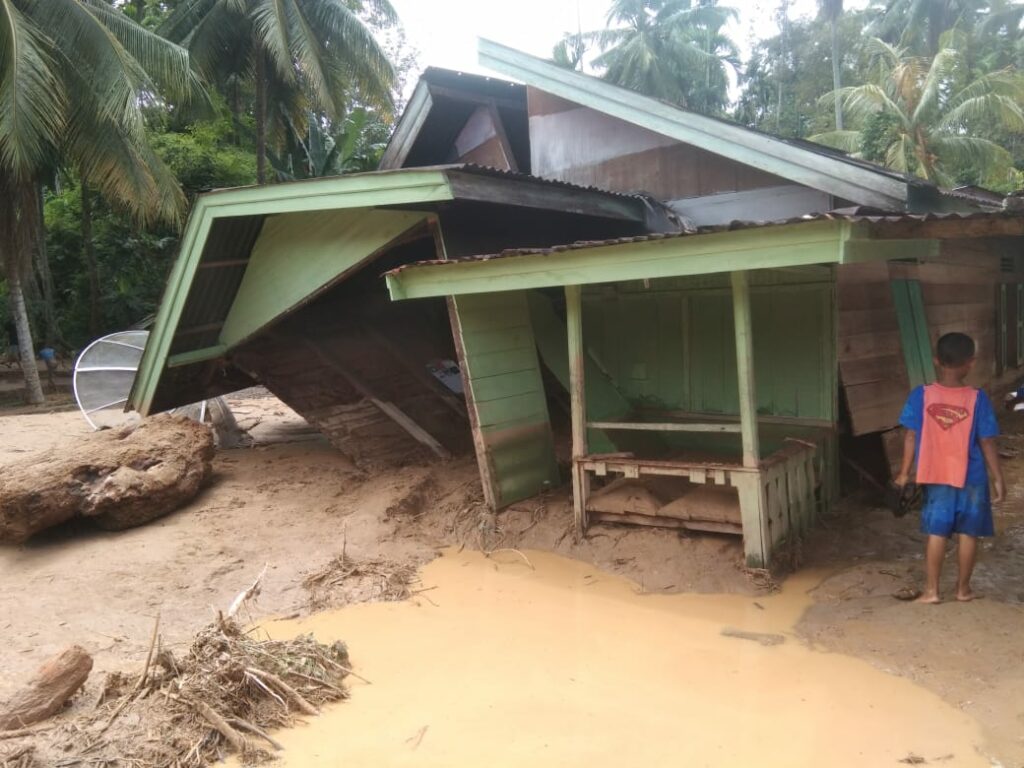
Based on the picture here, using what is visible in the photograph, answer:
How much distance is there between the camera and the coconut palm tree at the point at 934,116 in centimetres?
2384

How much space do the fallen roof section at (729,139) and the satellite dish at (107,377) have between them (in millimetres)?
5930

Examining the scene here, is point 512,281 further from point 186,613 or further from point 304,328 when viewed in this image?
point 304,328

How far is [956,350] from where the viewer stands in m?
4.28

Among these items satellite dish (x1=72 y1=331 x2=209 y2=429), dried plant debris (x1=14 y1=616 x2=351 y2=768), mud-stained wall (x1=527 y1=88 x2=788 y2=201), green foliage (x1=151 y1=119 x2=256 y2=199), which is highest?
green foliage (x1=151 y1=119 x2=256 y2=199)

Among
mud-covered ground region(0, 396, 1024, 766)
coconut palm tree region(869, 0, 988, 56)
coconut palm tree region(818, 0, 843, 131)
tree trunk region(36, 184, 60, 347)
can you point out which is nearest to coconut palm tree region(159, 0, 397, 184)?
tree trunk region(36, 184, 60, 347)

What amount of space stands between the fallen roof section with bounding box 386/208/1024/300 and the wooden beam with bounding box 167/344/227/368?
3.18 metres

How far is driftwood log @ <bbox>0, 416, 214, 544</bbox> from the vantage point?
620 cm

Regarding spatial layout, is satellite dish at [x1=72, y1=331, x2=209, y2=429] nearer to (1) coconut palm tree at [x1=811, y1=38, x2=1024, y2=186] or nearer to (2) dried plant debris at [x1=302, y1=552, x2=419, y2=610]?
(2) dried plant debris at [x1=302, y1=552, x2=419, y2=610]

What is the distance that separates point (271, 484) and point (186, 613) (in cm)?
268

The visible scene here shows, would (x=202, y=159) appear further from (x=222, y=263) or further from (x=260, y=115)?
(x=222, y=263)

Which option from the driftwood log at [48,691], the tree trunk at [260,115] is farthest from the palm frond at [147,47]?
the driftwood log at [48,691]

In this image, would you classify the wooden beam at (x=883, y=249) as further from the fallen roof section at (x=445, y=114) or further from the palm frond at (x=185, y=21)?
the palm frond at (x=185, y=21)

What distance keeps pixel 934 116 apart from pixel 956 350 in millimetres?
24969

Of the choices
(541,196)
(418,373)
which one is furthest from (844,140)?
(541,196)
